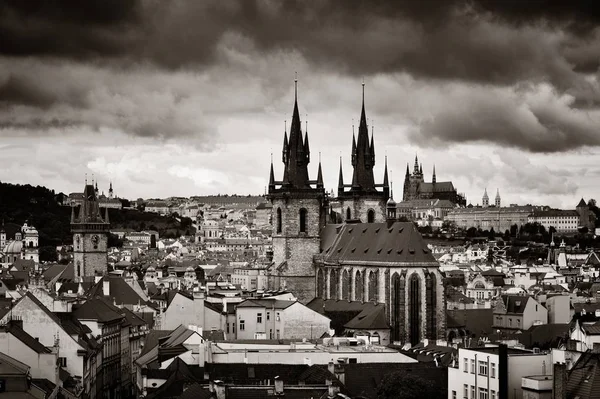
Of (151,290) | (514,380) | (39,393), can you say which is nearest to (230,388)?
(39,393)

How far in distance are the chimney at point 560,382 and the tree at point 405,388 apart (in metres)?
11.9

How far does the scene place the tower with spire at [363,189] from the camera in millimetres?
139000

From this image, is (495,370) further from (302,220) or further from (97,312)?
(302,220)

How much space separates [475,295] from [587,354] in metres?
119

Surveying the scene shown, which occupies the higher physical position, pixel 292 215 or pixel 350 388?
pixel 292 215

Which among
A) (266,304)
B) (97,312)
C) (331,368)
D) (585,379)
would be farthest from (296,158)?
(585,379)

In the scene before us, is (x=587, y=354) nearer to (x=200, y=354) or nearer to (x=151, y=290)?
(x=200, y=354)

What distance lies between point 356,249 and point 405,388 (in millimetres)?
61104

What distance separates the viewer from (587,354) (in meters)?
51.9

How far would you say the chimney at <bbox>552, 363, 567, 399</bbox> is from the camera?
4919cm

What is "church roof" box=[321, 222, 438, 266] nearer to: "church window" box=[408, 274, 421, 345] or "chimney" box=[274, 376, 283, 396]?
"church window" box=[408, 274, 421, 345]

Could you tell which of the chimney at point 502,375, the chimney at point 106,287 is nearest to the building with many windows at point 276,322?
the chimney at point 106,287

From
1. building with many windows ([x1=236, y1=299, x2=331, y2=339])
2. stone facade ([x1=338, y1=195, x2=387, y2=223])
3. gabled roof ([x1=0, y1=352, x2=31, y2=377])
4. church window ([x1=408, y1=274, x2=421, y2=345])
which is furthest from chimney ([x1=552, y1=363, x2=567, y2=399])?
stone facade ([x1=338, y1=195, x2=387, y2=223])

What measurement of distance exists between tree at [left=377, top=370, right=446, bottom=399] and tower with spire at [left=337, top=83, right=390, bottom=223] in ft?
247
